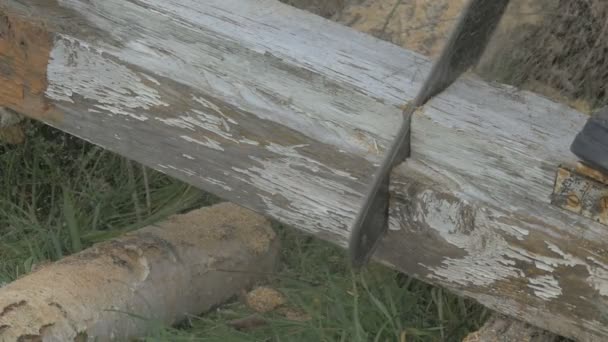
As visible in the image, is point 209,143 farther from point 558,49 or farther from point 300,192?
point 558,49

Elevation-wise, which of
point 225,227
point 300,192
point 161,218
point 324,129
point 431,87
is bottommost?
point 161,218

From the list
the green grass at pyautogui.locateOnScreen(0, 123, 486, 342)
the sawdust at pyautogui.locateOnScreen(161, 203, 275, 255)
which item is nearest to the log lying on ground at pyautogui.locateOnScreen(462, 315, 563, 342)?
the green grass at pyautogui.locateOnScreen(0, 123, 486, 342)

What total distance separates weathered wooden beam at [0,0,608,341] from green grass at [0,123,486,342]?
356mm

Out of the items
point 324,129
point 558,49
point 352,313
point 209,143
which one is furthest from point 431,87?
point 558,49

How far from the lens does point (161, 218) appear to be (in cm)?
273

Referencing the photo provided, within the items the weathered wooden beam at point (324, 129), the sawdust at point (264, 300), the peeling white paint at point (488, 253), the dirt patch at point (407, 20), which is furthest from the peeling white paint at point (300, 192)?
the dirt patch at point (407, 20)

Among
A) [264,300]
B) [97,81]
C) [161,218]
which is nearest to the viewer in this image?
[97,81]

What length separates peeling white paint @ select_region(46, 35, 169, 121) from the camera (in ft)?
6.66

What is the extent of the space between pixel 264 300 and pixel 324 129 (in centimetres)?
72

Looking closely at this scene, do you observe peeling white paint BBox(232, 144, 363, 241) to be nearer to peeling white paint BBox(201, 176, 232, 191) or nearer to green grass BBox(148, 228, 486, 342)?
peeling white paint BBox(201, 176, 232, 191)

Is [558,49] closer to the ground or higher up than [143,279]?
higher up

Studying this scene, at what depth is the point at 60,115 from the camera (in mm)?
2172

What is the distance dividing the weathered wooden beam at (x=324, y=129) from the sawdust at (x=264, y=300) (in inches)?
18.3

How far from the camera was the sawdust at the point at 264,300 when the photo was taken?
8.01 ft
